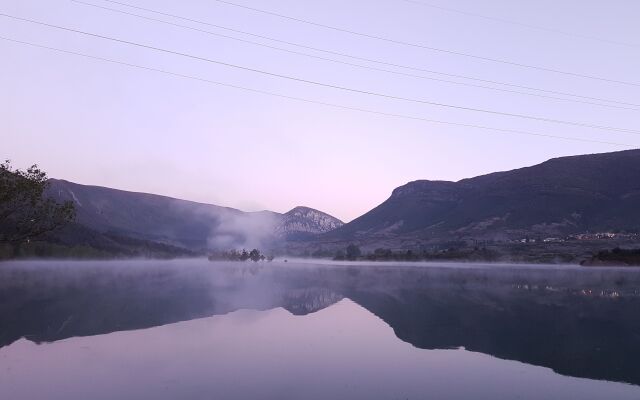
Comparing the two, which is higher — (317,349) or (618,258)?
(618,258)

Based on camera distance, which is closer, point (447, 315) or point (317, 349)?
point (317, 349)

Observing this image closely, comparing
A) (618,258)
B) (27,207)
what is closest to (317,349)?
(27,207)

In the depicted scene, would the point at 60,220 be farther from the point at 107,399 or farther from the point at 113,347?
the point at 107,399

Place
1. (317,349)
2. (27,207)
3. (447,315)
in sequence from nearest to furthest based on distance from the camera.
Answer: (317,349) → (447,315) → (27,207)

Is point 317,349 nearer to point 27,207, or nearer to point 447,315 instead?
point 447,315

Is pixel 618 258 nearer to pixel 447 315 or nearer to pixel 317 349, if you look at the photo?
pixel 447 315

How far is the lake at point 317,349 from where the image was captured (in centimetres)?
1636

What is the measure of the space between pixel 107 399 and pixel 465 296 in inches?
1458

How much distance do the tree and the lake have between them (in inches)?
200

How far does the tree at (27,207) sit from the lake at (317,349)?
5.07m

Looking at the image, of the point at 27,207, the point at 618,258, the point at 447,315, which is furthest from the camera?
the point at 618,258

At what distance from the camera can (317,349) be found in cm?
2288

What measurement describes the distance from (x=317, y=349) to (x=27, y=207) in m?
28.5

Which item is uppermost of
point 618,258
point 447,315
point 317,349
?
point 618,258
